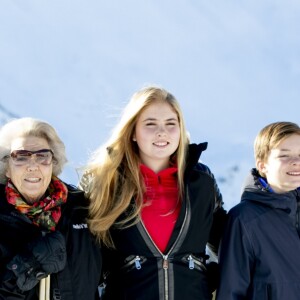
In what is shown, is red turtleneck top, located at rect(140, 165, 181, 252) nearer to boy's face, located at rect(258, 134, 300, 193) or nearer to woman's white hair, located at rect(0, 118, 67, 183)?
woman's white hair, located at rect(0, 118, 67, 183)

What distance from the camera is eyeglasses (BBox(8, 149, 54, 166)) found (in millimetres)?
4371

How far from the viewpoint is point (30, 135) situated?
4.49 metres

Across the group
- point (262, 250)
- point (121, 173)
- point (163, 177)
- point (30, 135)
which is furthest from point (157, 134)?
point (262, 250)

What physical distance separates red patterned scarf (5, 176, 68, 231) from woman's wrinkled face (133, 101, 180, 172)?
2.52 feet

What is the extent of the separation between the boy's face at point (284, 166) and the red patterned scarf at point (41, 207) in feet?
5.23

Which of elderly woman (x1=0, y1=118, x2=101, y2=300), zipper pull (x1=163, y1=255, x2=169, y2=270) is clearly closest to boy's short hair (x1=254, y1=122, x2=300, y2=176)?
zipper pull (x1=163, y1=255, x2=169, y2=270)

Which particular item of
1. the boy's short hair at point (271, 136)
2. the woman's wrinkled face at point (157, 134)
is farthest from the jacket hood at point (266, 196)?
the woman's wrinkled face at point (157, 134)

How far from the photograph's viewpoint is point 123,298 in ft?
14.7

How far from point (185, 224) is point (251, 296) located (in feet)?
2.39

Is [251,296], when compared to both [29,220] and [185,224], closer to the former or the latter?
[185,224]

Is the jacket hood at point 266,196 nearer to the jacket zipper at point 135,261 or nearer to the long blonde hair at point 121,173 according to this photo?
the long blonde hair at point 121,173

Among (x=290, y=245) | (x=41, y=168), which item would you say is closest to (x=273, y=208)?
(x=290, y=245)

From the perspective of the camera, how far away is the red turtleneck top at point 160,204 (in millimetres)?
4586

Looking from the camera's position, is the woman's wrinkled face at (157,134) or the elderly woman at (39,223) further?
the woman's wrinkled face at (157,134)
